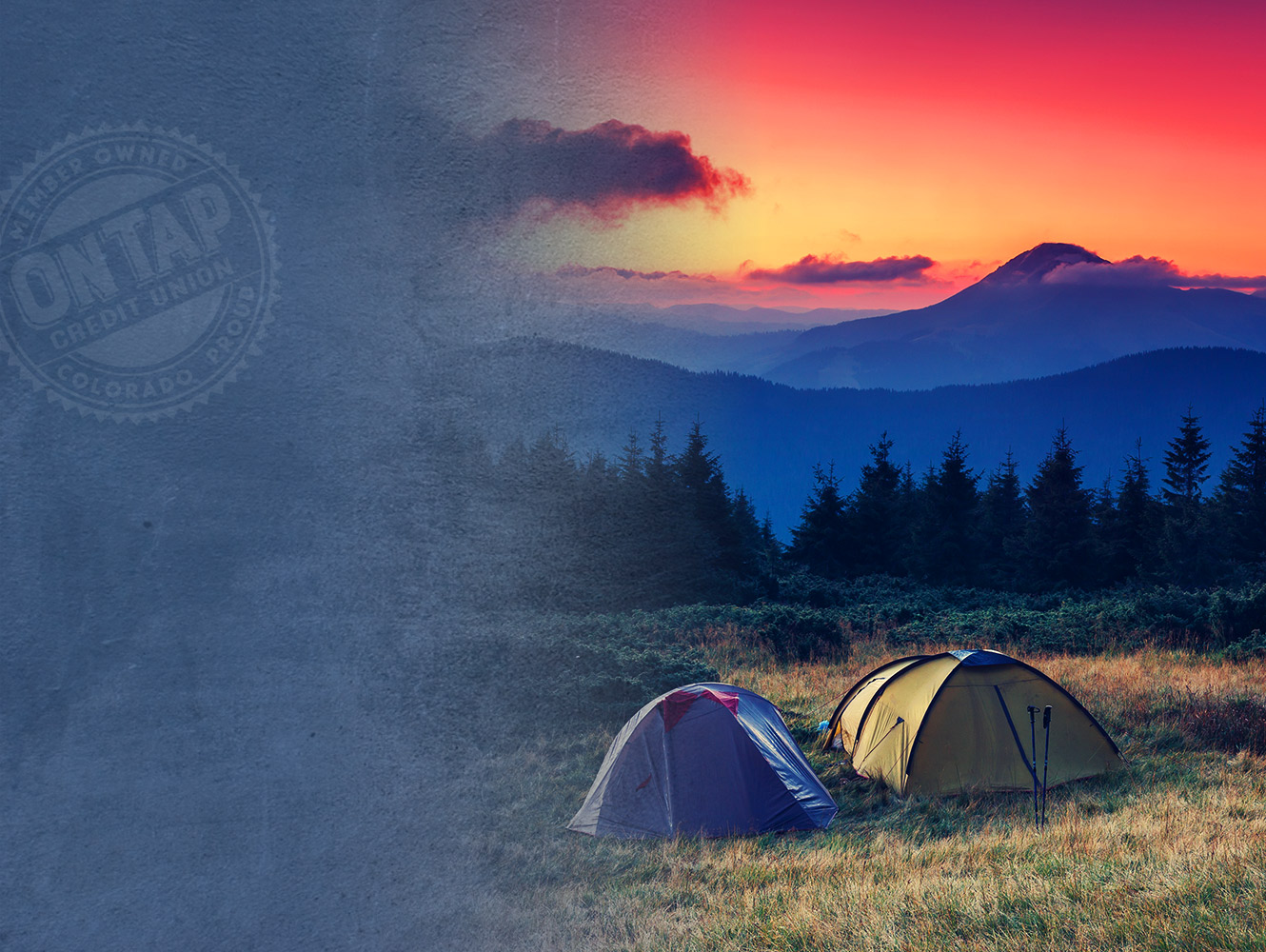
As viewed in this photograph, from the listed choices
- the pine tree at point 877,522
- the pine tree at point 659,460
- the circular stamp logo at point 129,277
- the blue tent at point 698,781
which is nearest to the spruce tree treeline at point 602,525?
the pine tree at point 659,460

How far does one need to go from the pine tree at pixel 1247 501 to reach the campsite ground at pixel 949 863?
28493mm

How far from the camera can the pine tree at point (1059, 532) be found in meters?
35.5

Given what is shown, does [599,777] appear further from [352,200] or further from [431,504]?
[352,200]

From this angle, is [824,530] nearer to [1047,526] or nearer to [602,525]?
[1047,526]

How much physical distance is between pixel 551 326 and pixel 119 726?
8747 mm

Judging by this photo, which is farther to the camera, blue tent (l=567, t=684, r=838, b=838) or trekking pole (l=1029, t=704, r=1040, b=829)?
blue tent (l=567, t=684, r=838, b=838)

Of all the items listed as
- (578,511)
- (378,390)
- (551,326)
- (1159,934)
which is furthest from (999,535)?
(1159,934)

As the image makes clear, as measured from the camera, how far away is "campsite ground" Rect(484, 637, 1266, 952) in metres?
4.71

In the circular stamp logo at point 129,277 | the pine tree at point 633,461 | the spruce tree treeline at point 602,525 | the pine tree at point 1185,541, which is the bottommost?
the pine tree at point 1185,541

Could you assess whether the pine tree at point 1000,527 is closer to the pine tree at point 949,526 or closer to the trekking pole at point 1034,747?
the pine tree at point 949,526

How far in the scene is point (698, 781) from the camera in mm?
8727

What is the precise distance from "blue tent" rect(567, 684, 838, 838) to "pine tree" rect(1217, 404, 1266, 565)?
3467cm

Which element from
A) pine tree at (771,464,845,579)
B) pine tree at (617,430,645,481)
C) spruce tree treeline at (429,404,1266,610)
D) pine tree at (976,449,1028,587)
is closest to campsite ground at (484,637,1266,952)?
spruce tree treeline at (429,404,1266,610)

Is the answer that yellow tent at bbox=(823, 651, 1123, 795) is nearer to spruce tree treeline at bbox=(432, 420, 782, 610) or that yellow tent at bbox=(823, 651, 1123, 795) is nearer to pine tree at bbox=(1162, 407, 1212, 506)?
spruce tree treeline at bbox=(432, 420, 782, 610)
